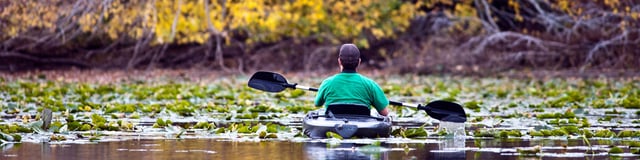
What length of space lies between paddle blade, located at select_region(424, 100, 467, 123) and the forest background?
13284 mm

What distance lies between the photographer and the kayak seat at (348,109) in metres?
11.2

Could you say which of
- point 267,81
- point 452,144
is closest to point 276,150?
point 452,144

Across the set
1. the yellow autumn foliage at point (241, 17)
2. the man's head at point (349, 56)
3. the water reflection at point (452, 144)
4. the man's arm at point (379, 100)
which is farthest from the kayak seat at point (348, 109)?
the yellow autumn foliage at point (241, 17)

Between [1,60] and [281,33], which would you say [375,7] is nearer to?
[281,33]

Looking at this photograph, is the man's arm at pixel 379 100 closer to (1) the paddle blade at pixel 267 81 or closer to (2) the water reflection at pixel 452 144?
(2) the water reflection at pixel 452 144

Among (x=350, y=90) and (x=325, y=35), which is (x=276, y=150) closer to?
(x=350, y=90)

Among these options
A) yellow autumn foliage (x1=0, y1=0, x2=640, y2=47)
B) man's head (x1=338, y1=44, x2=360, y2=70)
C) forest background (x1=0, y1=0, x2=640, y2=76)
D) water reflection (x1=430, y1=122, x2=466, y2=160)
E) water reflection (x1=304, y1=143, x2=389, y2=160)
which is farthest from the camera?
forest background (x1=0, y1=0, x2=640, y2=76)

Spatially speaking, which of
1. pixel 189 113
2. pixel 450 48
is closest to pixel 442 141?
pixel 189 113

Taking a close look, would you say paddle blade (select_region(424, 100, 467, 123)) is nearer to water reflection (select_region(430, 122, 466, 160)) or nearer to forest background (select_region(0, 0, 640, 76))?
water reflection (select_region(430, 122, 466, 160))

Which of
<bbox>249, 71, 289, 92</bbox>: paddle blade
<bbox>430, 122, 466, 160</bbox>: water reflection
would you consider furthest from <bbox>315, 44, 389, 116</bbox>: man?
<bbox>249, 71, 289, 92</bbox>: paddle blade

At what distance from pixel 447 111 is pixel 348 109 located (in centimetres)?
120

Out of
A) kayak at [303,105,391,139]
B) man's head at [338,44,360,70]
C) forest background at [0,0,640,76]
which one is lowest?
kayak at [303,105,391,139]

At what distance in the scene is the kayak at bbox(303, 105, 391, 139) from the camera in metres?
10.9

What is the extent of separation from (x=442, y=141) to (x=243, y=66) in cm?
2160
